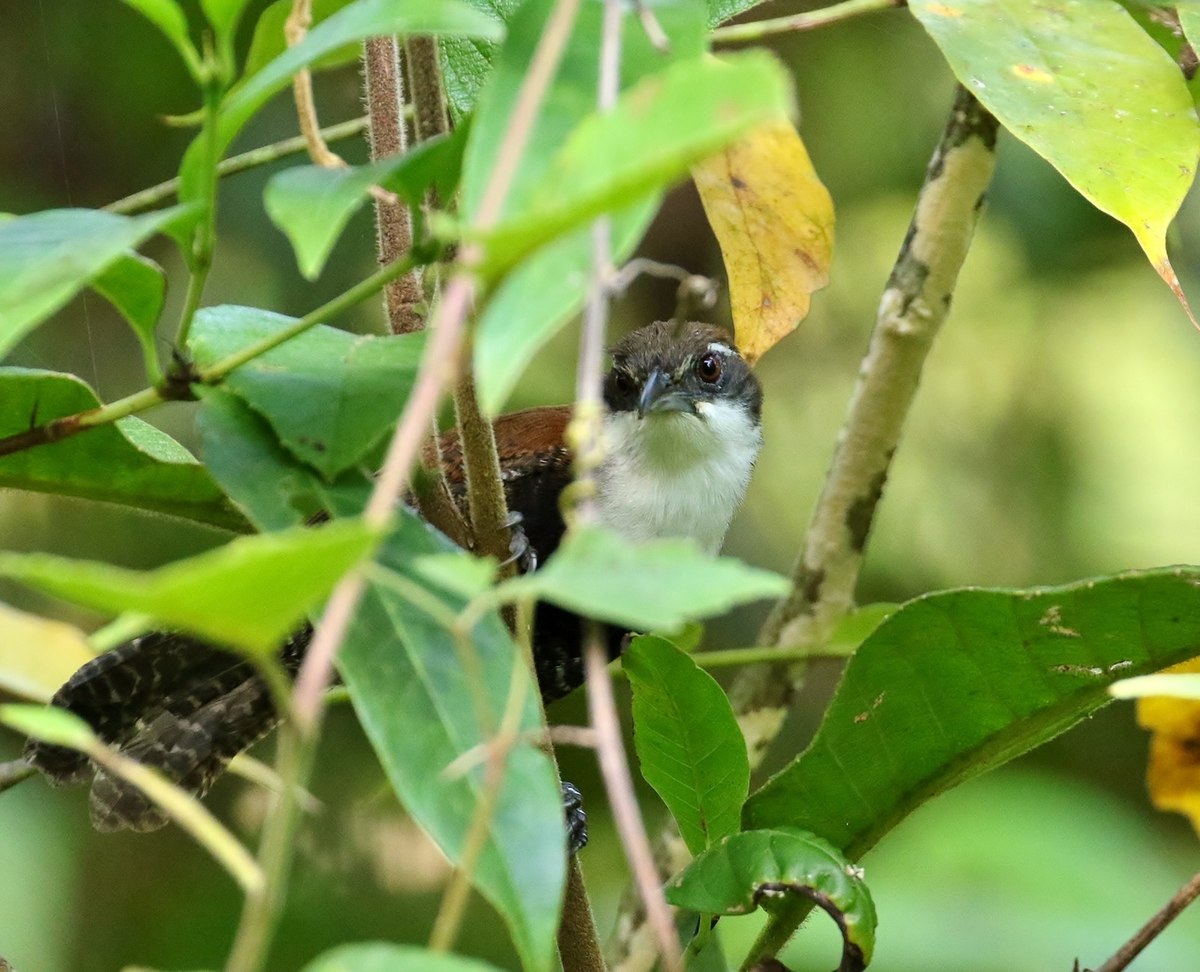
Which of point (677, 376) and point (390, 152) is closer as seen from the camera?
point (390, 152)

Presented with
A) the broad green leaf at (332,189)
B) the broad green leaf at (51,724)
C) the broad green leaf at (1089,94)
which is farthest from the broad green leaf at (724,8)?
the broad green leaf at (51,724)

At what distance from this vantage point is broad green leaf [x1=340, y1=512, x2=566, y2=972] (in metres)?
1.04

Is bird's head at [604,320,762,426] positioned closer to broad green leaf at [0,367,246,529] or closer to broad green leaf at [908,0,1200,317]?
broad green leaf at [0,367,246,529]

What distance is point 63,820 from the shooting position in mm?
4324

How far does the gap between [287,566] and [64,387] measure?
112 centimetres

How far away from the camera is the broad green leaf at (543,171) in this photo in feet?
2.75

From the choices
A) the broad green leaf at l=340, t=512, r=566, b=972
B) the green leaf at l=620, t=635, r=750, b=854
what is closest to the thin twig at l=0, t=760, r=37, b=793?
the green leaf at l=620, t=635, r=750, b=854

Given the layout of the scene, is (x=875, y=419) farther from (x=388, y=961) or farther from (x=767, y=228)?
(x=388, y=961)

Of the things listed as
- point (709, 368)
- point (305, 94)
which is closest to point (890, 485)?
point (709, 368)

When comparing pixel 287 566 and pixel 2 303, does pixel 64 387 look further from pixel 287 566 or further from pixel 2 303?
pixel 287 566

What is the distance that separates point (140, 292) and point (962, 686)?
3.70 feet

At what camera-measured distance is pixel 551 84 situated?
999mm

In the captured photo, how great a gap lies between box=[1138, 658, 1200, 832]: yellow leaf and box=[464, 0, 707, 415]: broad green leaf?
60.7 inches

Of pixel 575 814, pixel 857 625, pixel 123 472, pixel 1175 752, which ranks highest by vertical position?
pixel 123 472
